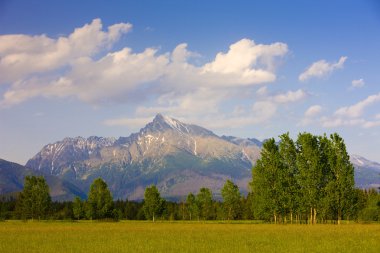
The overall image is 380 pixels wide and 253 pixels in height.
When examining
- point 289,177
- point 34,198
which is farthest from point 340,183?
point 34,198

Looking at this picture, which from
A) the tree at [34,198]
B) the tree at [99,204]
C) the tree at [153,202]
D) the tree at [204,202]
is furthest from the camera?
the tree at [204,202]

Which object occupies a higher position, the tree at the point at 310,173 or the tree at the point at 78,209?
the tree at the point at 310,173

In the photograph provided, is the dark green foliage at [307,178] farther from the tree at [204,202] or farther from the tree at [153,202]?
the tree at [204,202]

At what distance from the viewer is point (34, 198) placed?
12088 cm

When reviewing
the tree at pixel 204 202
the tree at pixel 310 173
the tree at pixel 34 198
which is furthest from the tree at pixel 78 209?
the tree at pixel 310 173

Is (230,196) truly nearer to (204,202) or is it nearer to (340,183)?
(204,202)

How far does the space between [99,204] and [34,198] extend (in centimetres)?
1791

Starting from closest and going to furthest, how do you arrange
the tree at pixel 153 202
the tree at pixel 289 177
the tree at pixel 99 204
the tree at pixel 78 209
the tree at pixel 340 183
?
the tree at pixel 340 183
the tree at pixel 289 177
the tree at pixel 99 204
the tree at pixel 78 209
the tree at pixel 153 202

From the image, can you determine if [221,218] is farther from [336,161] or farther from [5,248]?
[5,248]

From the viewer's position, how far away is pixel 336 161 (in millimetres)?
88000

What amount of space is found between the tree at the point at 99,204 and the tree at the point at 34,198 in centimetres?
1153

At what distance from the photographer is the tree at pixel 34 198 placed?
121 m

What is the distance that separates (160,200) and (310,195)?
69503 mm

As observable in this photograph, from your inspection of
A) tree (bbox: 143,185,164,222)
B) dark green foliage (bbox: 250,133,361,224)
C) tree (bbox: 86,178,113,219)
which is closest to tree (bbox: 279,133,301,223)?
dark green foliage (bbox: 250,133,361,224)
